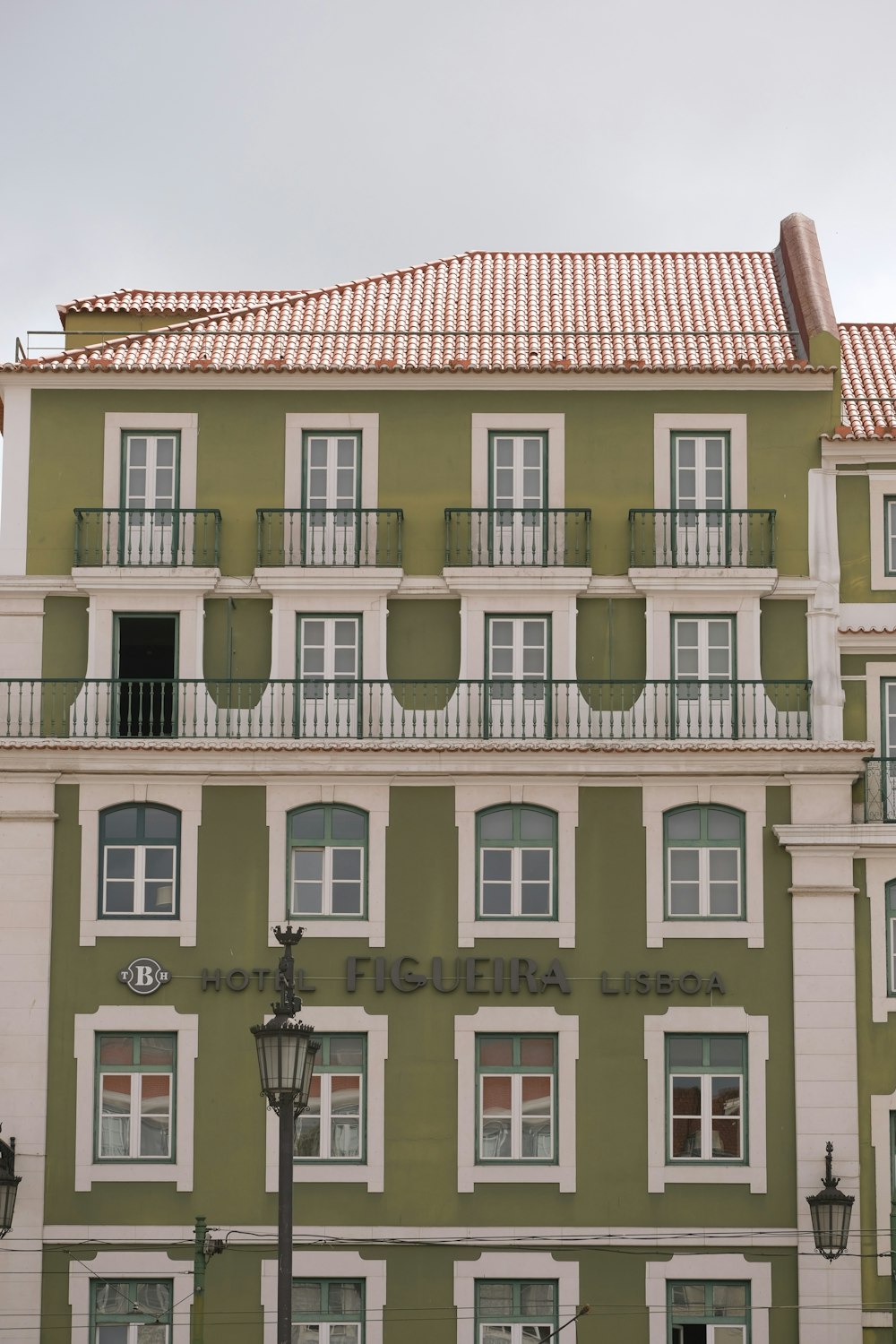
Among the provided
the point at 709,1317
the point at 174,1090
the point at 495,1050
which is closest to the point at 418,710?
the point at 495,1050

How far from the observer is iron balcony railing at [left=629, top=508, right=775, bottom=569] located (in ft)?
111

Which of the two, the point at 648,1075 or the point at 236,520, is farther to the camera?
the point at 236,520

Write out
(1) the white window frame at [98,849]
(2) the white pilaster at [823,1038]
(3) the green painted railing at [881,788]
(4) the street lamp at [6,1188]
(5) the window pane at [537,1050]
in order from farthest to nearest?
(3) the green painted railing at [881,788]
(1) the white window frame at [98,849]
(5) the window pane at [537,1050]
(2) the white pilaster at [823,1038]
(4) the street lamp at [6,1188]

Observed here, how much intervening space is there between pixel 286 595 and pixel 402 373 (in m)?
4.04

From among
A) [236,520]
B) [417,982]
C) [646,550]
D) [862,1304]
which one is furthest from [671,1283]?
[236,520]

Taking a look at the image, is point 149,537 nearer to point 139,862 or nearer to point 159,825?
point 159,825

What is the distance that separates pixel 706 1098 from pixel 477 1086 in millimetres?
3412

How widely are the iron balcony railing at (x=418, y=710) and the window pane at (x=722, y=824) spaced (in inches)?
47.1

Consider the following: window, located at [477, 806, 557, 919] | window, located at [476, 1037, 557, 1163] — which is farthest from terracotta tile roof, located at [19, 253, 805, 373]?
window, located at [476, 1037, 557, 1163]

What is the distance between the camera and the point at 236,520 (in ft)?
112

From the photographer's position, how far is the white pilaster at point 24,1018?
102 feet

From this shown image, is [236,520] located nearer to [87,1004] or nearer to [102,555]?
[102,555]

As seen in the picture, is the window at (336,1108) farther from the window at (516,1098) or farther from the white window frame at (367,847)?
the window at (516,1098)

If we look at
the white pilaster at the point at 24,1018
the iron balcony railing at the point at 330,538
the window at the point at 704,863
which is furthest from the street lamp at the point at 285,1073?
the iron balcony railing at the point at 330,538
